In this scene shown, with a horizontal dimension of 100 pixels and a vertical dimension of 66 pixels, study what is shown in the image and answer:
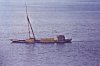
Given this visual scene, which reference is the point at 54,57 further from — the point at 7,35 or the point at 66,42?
the point at 7,35

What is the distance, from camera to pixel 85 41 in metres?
108

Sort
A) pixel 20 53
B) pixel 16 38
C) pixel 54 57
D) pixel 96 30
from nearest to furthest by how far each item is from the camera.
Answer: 1. pixel 54 57
2. pixel 20 53
3. pixel 16 38
4. pixel 96 30

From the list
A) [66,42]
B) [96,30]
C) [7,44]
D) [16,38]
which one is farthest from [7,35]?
[96,30]

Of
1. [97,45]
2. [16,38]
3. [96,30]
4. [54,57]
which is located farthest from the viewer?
[96,30]

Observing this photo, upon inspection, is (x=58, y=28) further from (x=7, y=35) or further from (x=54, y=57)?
(x=54, y=57)

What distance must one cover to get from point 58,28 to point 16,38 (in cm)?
2604

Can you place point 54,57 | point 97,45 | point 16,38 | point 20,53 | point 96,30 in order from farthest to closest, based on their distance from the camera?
point 96,30 < point 16,38 < point 97,45 < point 20,53 < point 54,57

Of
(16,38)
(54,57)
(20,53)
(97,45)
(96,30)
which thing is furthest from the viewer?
(96,30)

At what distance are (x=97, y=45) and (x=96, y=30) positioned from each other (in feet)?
90.5

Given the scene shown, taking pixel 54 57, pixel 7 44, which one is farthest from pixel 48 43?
pixel 54 57

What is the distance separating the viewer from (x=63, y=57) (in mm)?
88438

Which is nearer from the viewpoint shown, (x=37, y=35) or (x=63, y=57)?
(x=63, y=57)

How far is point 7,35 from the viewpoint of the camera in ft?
398

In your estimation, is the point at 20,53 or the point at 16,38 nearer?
the point at 20,53
